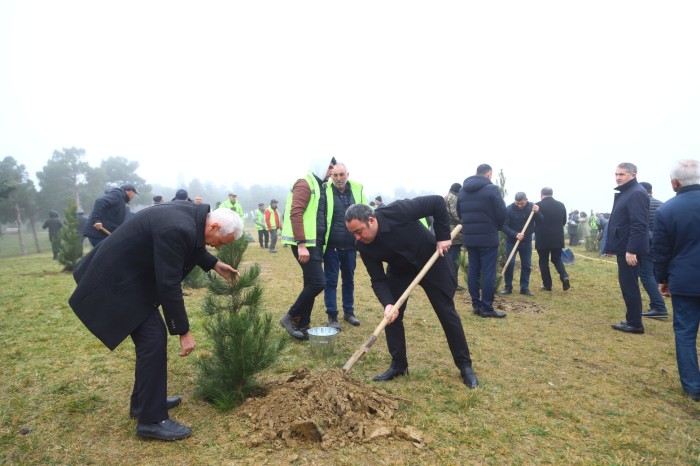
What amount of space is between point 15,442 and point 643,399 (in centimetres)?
499

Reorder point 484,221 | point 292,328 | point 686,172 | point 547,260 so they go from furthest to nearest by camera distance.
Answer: point 547,260, point 484,221, point 292,328, point 686,172

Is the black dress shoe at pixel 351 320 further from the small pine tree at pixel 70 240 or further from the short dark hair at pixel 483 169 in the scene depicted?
the small pine tree at pixel 70 240

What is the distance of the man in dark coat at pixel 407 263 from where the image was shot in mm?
3566

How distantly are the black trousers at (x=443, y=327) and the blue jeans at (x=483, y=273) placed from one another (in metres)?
2.61

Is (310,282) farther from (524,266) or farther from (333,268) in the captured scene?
(524,266)

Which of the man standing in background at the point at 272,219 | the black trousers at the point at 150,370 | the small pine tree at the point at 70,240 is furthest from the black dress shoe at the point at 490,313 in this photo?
the man standing in background at the point at 272,219

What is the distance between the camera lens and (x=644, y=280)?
251 inches

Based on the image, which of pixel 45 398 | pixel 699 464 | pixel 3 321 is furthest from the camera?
pixel 3 321

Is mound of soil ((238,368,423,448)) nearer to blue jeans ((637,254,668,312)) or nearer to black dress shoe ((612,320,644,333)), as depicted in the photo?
black dress shoe ((612,320,644,333))

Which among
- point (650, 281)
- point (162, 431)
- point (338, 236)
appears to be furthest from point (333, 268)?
point (650, 281)

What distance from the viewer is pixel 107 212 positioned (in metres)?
7.21

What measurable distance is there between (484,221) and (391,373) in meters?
3.26

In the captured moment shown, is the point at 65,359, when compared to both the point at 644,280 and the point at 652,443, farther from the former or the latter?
Answer: the point at 644,280

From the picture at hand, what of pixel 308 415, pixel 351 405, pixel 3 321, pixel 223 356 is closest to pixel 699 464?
pixel 351 405
